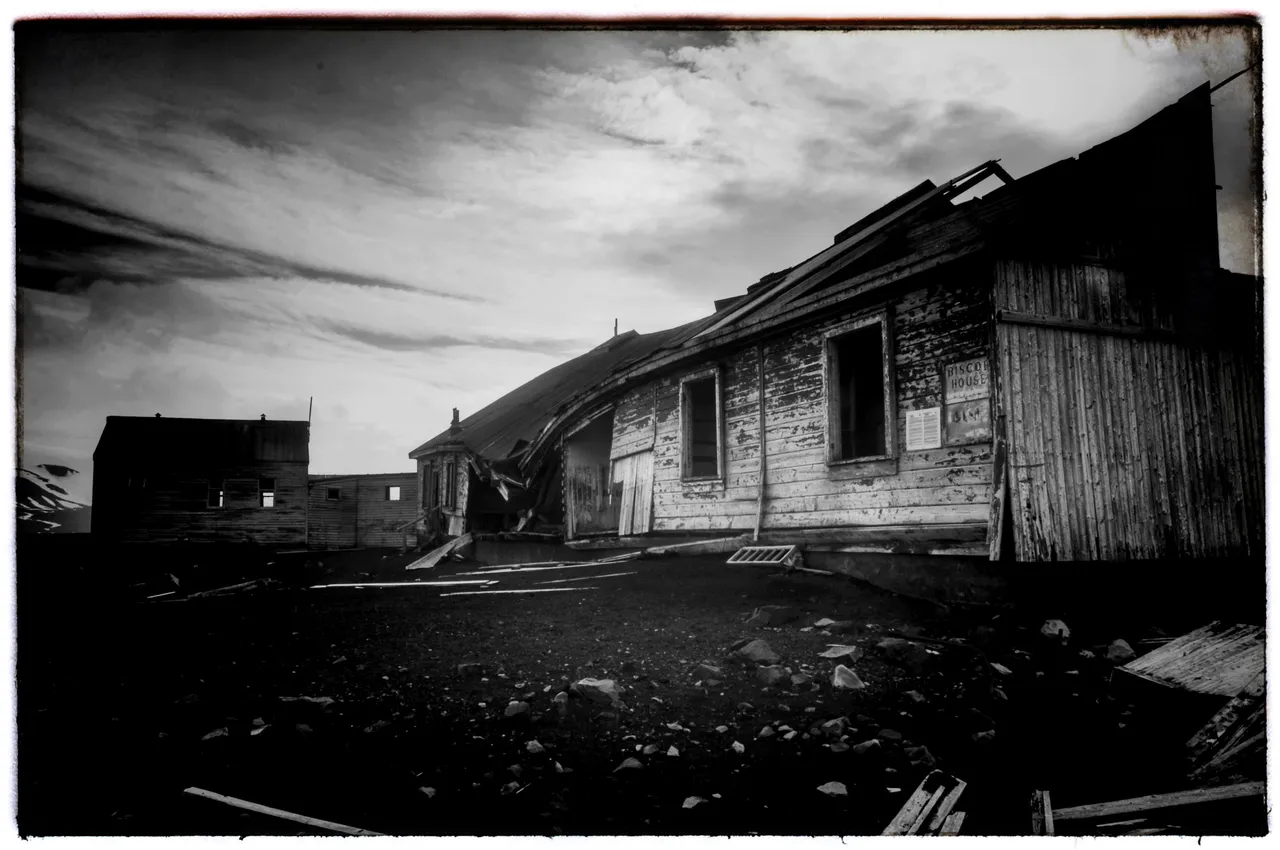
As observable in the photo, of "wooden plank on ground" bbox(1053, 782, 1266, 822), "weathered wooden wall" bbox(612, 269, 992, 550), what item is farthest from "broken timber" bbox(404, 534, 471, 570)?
"wooden plank on ground" bbox(1053, 782, 1266, 822)

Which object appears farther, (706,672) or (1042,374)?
(1042,374)

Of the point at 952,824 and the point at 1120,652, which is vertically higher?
the point at 1120,652

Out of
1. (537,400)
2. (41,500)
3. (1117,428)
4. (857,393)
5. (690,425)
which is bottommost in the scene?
(41,500)

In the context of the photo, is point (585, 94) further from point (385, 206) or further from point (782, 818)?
point (782, 818)

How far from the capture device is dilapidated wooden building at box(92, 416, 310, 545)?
854 inches

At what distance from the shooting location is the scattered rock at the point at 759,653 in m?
4.82

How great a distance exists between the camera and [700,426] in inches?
468

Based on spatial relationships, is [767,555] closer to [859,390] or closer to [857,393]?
[857,393]

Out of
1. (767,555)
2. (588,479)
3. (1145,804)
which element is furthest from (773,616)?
(588,479)

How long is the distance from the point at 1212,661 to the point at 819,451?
445 cm

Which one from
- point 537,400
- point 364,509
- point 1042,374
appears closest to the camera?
point 1042,374

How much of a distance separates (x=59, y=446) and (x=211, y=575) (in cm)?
975

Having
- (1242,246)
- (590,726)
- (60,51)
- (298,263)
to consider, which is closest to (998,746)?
(590,726)

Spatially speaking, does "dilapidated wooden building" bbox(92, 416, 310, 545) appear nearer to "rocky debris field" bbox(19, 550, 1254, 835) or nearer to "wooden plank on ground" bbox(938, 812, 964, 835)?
"rocky debris field" bbox(19, 550, 1254, 835)
